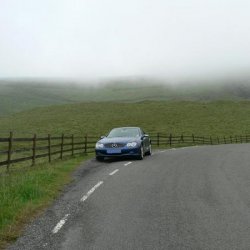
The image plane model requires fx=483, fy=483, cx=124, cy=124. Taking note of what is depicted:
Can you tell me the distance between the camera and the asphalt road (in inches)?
275

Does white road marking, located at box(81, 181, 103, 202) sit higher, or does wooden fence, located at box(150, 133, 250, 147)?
white road marking, located at box(81, 181, 103, 202)

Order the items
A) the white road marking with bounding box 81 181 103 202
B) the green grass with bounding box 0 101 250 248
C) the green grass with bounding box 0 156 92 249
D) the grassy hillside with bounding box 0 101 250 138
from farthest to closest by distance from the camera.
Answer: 1. the grassy hillside with bounding box 0 101 250 138
2. the green grass with bounding box 0 101 250 248
3. the white road marking with bounding box 81 181 103 202
4. the green grass with bounding box 0 156 92 249

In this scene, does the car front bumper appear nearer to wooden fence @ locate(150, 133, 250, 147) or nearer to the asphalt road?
the asphalt road

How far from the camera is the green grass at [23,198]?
7.90 meters

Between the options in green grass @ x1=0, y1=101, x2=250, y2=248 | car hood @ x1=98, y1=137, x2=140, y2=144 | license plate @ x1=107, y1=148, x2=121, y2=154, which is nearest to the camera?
license plate @ x1=107, y1=148, x2=121, y2=154

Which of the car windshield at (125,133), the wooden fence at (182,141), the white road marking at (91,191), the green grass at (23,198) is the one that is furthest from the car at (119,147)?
the wooden fence at (182,141)

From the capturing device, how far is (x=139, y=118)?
93.3 metres

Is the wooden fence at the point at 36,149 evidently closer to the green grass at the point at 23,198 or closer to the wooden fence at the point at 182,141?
the green grass at the point at 23,198

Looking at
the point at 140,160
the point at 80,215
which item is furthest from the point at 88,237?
the point at 140,160

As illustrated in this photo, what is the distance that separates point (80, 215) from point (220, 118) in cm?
8634

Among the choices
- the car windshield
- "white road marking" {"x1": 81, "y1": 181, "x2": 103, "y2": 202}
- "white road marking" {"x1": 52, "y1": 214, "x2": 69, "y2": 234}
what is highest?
the car windshield

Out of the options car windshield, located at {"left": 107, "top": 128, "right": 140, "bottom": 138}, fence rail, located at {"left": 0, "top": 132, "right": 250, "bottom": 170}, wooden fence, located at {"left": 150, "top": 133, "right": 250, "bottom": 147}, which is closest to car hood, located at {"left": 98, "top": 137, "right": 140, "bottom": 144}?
car windshield, located at {"left": 107, "top": 128, "right": 140, "bottom": 138}

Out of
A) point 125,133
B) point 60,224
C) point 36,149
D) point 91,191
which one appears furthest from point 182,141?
point 60,224

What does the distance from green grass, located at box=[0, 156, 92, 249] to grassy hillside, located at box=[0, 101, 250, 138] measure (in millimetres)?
62433
